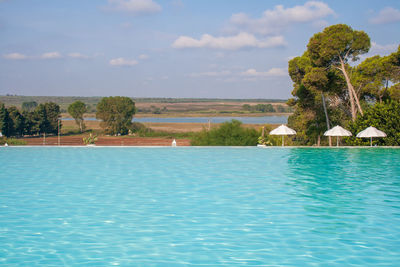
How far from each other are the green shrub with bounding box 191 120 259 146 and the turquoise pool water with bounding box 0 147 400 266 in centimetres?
942

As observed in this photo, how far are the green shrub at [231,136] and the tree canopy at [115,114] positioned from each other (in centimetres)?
4157

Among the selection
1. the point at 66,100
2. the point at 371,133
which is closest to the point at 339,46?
the point at 371,133

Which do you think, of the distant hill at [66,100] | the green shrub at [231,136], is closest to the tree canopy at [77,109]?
the green shrub at [231,136]

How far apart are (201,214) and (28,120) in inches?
2031

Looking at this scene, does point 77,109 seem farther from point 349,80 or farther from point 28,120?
point 349,80

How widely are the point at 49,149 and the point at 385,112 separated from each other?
55.7 feet

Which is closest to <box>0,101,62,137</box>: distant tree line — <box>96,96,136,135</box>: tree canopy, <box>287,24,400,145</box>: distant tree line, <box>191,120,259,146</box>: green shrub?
<box>96,96,136,135</box>: tree canopy

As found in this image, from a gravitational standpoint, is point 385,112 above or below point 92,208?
above

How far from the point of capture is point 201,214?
825 cm

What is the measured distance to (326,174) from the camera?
12977 millimetres

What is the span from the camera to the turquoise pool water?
6.00 m

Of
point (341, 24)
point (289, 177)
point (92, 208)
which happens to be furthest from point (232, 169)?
point (341, 24)

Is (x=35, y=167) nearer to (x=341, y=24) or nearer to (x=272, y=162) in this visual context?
(x=272, y=162)

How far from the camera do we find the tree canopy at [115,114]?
65.4 metres
